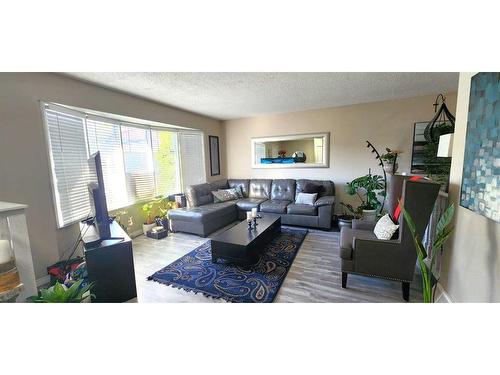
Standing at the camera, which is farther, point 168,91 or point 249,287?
point 168,91

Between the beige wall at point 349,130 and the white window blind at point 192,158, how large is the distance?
1.05 metres

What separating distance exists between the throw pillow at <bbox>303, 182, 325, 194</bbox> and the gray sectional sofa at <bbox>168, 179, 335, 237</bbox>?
0.07 ft

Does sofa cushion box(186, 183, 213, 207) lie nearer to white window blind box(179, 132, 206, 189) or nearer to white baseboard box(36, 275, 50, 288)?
white window blind box(179, 132, 206, 189)

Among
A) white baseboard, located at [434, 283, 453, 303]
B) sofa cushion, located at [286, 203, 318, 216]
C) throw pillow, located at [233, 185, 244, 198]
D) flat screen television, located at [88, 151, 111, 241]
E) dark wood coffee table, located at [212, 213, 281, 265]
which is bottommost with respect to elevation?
white baseboard, located at [434, 283, 453, 303]

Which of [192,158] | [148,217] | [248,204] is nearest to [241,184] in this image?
[248,204]

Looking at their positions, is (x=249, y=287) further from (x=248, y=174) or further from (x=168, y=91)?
(x=248, y=174)

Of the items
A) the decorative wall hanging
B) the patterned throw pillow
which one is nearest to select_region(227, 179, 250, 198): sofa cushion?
the patterned throw pillow

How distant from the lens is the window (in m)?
2.35

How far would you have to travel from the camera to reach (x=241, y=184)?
488 centimetres
